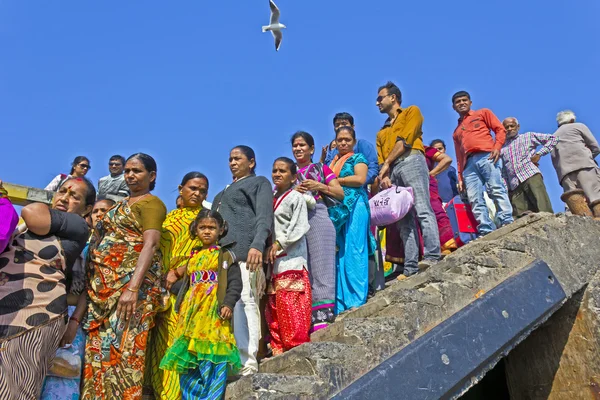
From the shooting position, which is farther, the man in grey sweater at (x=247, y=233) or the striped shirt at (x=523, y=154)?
the striped shirt at (x=523, y=154)

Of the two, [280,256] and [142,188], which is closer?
[142,188]

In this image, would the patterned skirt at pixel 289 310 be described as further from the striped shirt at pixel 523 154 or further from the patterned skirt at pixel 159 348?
the striped shirt at pixel 523 154

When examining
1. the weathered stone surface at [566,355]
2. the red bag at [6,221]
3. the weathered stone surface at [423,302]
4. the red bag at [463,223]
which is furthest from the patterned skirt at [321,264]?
the red bag at [463,223]

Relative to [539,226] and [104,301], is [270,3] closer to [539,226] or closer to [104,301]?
[539,226]

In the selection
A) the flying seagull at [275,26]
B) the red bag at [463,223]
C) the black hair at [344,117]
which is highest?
A: the flying seagull at [275,26]

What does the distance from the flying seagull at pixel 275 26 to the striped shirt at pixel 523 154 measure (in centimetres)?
458

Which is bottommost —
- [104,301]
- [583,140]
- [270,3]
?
[104,301]

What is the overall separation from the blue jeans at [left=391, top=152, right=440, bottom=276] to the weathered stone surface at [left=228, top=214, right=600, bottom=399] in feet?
1.15

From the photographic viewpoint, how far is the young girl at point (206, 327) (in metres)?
3.13

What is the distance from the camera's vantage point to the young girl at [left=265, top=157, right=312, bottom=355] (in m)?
3.75

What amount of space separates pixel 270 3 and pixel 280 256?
6832 mm

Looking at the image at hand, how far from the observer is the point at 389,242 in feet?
18.5

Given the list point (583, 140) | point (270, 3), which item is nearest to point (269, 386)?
point (583, 140)

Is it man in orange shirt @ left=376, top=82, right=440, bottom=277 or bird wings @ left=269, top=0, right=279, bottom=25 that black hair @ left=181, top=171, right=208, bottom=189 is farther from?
bird wings @ left=269, top=0, right=279, bottom=25
